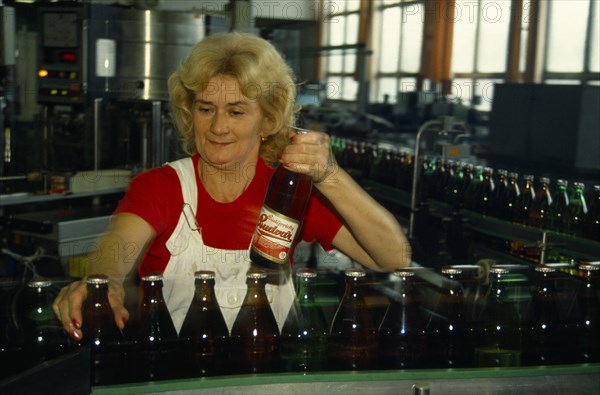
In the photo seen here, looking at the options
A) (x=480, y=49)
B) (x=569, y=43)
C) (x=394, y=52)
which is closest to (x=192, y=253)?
(x=569, y=43)

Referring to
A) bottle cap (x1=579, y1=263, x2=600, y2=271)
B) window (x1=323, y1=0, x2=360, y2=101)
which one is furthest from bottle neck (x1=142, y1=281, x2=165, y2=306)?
window (x1=323, y1=0, x2=360, y2=101)

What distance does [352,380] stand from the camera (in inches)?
37.3

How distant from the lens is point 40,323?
98 cm

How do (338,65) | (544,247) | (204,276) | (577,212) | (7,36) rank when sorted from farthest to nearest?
1. (338,65)
2. (7,36)
3. (577,212)
4. (544,247)
5. (204,276)

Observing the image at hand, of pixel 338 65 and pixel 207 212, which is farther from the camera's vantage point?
pixel 338 65

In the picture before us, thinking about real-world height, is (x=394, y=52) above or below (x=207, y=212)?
above

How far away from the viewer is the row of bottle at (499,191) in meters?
2.37

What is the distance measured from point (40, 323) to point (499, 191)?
200 centimetres

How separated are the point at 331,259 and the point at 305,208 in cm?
136

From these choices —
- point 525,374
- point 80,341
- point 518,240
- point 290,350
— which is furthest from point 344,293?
point 518,240

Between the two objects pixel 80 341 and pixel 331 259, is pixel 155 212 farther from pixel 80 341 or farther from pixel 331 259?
pixel 331 259

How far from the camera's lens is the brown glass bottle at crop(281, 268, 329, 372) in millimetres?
972

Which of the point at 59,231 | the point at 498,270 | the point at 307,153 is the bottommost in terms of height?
the point at 59,231

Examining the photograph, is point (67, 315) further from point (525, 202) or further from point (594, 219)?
point (525, 202)
